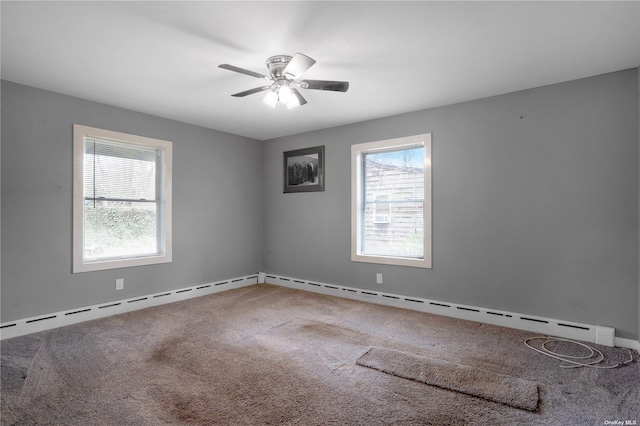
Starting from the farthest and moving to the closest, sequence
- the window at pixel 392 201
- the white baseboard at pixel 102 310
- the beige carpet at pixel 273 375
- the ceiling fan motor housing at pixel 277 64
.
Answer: the window at pixel 392 201 < the white baseboard at pixel 102 310 < the ceiling fan motor housing at pixel 277 64 < the beige carpet at pixel 273 375

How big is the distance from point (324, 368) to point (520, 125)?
3.10m

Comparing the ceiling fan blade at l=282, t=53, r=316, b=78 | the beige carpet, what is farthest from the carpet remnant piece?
the ceiling fan blade at l=282, t=53, r=316, b=78

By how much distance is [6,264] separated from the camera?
10.4ft

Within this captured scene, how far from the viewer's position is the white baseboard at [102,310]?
3.20m

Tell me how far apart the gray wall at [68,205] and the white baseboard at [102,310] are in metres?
0.07

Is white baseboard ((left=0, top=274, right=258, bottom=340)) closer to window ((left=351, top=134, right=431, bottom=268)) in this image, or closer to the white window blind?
window ((left=351, top=134, right=431, bottom=268))

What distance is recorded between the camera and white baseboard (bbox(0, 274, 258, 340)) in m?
3.20

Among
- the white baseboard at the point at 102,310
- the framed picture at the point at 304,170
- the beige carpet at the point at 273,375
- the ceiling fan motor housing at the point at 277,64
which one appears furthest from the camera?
the framed picture at the point at 304,170

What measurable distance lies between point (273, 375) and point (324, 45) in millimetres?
2547

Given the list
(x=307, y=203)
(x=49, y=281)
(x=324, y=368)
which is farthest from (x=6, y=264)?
(x=307, y=203)

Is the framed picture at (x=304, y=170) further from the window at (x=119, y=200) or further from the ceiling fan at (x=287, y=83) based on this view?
the ceiling fan at (x=287, y=83)

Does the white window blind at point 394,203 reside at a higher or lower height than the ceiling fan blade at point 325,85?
lower

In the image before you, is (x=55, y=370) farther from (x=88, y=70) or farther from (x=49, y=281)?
(x=88, y=70)

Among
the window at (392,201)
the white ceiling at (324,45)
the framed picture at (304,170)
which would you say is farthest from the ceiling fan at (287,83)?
the framed picture at (304,170)
